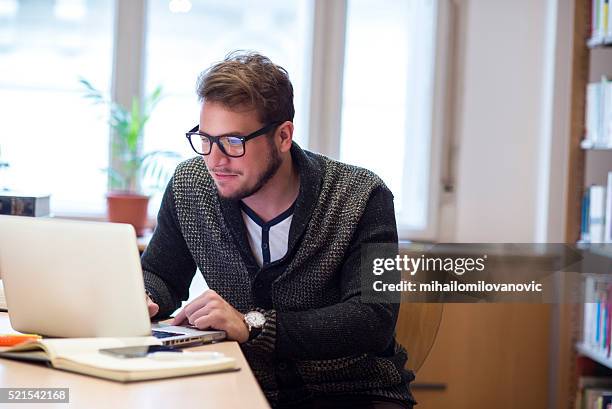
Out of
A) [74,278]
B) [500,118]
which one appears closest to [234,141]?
[74,278]

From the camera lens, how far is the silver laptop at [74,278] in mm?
1512

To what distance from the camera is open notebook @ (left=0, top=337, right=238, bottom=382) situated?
134 cm

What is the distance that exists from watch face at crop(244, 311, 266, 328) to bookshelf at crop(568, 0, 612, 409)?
196cm

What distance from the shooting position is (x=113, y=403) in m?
1.20

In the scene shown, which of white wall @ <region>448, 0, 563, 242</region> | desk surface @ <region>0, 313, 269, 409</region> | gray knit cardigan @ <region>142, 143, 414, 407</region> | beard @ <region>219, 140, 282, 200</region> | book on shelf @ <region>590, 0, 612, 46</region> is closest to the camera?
desk surface @ <region>0, 313, 269, 409</region>

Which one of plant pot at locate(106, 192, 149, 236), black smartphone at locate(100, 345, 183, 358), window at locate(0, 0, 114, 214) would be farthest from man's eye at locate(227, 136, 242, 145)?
window at locate(0, 0, 114, 214)

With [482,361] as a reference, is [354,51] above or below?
above

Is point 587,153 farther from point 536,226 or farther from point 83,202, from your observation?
point 83,202

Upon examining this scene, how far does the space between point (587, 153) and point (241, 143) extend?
235 cm

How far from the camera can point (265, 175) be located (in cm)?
205

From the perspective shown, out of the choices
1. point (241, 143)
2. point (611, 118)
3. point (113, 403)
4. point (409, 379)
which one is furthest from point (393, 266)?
point (611, 118)

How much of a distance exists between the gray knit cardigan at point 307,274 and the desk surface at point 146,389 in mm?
469
